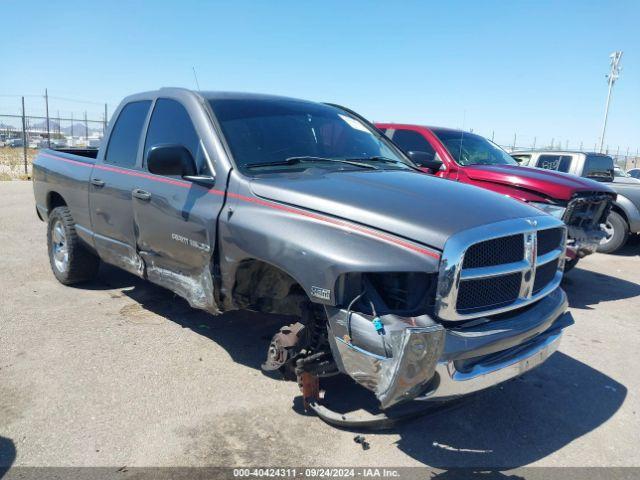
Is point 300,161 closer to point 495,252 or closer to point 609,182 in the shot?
point 495,252

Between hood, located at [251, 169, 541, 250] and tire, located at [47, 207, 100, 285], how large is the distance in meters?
3.16

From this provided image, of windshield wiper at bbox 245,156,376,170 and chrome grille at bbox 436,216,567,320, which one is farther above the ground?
windshield wiper at bbox 245,156,376,170

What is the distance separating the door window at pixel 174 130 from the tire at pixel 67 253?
1.76 meters

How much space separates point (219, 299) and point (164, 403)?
0.77 meters

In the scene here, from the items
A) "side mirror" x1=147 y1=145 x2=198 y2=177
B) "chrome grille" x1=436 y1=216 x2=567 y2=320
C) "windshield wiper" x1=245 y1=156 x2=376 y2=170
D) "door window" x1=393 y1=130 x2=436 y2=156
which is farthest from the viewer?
"door window" x1=393 y1=130 x2=436 y2=156

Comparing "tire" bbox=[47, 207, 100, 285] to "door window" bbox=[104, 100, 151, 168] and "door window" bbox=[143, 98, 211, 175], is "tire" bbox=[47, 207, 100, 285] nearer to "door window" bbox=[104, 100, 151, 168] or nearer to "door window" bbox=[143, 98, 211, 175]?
"door window" bbox=[104, 100, 151, 168]

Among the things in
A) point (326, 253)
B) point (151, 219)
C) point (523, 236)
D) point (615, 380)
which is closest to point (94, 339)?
point (151, 219)

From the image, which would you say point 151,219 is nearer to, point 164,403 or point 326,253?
point 164,403

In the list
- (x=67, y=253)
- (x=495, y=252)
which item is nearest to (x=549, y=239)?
(x=495, y=252)

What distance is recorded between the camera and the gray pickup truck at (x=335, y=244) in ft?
8.57

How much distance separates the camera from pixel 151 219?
13.6ft

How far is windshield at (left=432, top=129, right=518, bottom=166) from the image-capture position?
295 inches

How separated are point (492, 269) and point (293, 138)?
188cm

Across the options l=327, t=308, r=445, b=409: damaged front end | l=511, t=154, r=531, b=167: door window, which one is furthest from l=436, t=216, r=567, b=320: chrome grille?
l=511, t=154, r=531, b=167: door window
